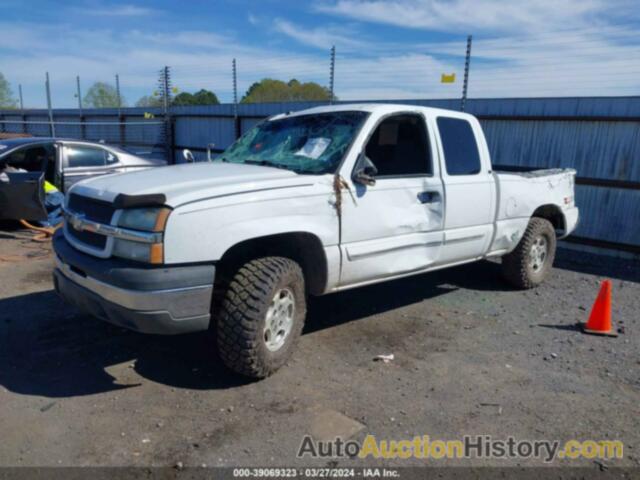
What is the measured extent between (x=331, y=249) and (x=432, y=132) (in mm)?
1705

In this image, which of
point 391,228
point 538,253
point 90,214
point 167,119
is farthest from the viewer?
point 167,119

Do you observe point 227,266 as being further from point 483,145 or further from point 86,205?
point 483,145

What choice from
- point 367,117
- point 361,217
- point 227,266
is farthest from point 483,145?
point 227,266

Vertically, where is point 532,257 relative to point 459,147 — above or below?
below

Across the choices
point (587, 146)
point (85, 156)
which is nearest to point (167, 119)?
point (85, 156)

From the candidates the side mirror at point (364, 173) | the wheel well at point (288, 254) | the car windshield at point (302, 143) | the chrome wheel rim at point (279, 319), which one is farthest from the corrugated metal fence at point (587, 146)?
the chrome wheel rim at point (279, 319)

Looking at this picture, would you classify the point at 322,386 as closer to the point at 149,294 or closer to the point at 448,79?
the point at 149,294

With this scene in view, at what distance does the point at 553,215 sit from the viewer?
6.52 meters

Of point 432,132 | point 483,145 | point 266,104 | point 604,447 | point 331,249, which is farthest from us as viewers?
point 266,104

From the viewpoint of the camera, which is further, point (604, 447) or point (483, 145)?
point (483, 145)

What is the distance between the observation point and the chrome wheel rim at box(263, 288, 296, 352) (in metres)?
3.72

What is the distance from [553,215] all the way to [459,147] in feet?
7.05

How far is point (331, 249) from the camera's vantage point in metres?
3.94

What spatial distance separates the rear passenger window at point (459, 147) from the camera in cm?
498
